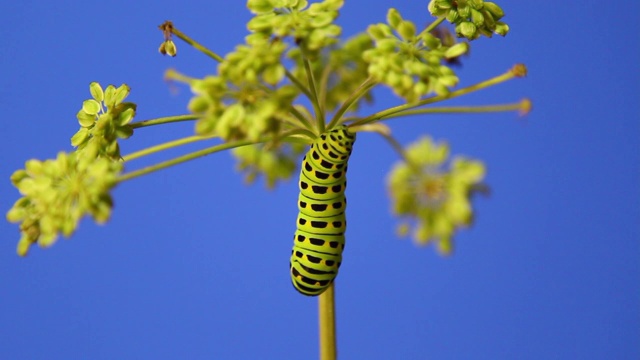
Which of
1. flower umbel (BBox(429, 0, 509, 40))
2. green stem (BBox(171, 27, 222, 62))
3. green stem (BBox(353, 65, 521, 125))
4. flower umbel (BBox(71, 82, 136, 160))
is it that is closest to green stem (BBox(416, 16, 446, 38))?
flower umbel (BBox(429, 0, 509, 40))

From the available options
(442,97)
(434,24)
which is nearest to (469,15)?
(434,24)

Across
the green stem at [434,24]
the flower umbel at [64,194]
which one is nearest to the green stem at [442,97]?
the green stem at [434,24]

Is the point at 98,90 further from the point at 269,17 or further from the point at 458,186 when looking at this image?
the point at 458,186

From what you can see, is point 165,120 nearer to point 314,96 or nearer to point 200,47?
point 200,47

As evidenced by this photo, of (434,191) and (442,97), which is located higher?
(442,97)

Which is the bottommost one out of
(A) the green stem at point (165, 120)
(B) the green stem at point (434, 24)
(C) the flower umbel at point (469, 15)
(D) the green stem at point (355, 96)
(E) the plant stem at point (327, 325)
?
(E) the plant stem at point (327, 325)

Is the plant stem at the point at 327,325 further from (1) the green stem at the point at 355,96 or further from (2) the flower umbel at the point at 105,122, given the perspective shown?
(2) the flower umbel at the point at 105,122

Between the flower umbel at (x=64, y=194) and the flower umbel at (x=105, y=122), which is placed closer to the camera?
the flower umbel at (x=64, y=194)
